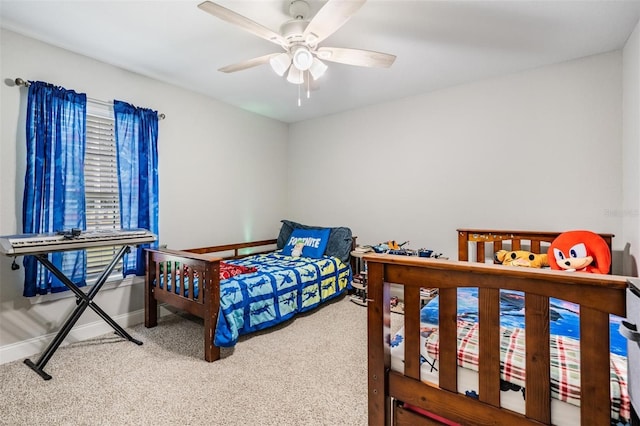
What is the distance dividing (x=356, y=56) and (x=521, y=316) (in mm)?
1767

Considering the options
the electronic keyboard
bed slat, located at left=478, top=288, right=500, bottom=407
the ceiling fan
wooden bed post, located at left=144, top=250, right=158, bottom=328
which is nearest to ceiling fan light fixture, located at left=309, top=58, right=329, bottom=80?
the ceiling fan

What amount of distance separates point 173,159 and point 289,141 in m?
1.94

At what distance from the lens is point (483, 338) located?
1011 millimetres

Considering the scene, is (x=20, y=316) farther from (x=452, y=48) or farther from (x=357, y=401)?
(x=452, y=48)

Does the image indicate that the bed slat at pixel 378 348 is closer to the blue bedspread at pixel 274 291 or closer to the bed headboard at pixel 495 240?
the blue bedspread at pixel 274 291

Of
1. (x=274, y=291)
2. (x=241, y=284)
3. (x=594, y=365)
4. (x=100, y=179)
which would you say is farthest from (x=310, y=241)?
(x=594, y=365)

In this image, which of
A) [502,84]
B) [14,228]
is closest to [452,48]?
[502,84]

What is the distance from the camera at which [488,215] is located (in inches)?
122

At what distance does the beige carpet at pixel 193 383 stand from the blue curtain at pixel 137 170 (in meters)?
0.87

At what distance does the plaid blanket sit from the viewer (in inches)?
35.0

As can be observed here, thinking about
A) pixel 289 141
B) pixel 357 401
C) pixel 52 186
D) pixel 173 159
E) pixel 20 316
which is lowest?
pixel 357 401

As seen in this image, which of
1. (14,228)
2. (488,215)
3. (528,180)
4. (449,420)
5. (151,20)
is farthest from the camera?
(488,215)

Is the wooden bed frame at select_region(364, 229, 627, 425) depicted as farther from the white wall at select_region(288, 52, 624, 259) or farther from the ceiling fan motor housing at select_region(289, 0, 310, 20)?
the white wall at select_region(288, 52, 624, 259)

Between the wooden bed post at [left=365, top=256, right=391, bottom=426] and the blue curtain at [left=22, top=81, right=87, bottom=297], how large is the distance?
250 cm
